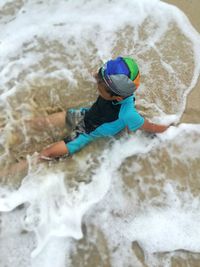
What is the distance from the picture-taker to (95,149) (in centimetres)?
390

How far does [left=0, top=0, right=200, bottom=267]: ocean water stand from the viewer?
3.38 m

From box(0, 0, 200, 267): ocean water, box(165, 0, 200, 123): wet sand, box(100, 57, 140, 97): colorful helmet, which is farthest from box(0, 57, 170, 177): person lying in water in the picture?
box(165, 0, 200, 123): wet sand

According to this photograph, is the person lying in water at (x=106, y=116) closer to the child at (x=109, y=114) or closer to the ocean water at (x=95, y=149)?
the child at (x=109, y=114)

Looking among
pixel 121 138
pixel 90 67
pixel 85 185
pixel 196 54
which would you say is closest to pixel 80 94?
pixel 90 67

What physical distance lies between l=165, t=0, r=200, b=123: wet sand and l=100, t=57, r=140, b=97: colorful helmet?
1009 mm

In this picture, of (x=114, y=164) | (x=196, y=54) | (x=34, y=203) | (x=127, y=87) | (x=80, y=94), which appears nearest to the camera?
(x=127, y=87)

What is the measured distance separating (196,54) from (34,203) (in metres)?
2.28

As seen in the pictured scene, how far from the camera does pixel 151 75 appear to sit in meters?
4.33

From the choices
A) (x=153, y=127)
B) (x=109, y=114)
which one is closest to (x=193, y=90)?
(x=153, y=127)

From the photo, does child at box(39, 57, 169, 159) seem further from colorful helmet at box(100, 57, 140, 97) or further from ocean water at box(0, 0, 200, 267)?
ocean water at box(0, 0, 200, 267)

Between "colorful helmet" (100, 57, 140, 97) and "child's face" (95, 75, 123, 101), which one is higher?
"colorful helmet" (100, 57, 140, 97)

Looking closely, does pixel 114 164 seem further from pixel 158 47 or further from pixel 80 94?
pixel 158 47

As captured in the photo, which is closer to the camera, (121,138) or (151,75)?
(121,138)

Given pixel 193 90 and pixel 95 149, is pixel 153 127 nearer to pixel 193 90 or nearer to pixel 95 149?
pixel 95 149
